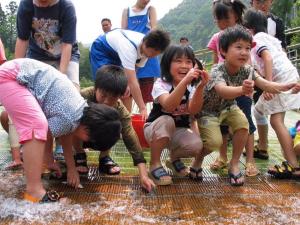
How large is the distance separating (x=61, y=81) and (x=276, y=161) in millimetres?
2234

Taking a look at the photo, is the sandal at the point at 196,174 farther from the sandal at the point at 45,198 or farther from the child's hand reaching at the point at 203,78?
the sandal at the point at 45,198

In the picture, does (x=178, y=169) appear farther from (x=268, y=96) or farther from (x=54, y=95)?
(x=54, y=95)

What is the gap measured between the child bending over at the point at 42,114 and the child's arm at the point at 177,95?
1.68 feet

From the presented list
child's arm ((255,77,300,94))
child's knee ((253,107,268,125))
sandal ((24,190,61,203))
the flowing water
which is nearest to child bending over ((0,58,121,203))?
sandal ((24,190,61,203))

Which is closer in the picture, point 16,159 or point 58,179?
point 58,179

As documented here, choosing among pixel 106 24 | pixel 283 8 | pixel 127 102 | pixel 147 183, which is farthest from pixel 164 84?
pixel 283 8

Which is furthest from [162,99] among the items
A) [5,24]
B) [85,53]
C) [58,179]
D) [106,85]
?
[85,53]

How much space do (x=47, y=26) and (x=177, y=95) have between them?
1.31 metres

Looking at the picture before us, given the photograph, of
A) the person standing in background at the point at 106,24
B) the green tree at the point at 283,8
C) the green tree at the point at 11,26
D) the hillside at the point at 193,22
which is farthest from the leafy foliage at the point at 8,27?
the person standing in background at the point at 106,24

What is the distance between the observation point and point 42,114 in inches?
95.6

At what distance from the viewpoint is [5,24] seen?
135ft

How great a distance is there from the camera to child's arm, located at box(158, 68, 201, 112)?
272 centimetres

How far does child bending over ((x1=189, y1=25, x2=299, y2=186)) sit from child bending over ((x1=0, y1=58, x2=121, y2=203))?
0.82 m

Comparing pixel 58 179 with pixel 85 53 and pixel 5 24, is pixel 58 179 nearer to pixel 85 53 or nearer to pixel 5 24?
pixel 5 24
